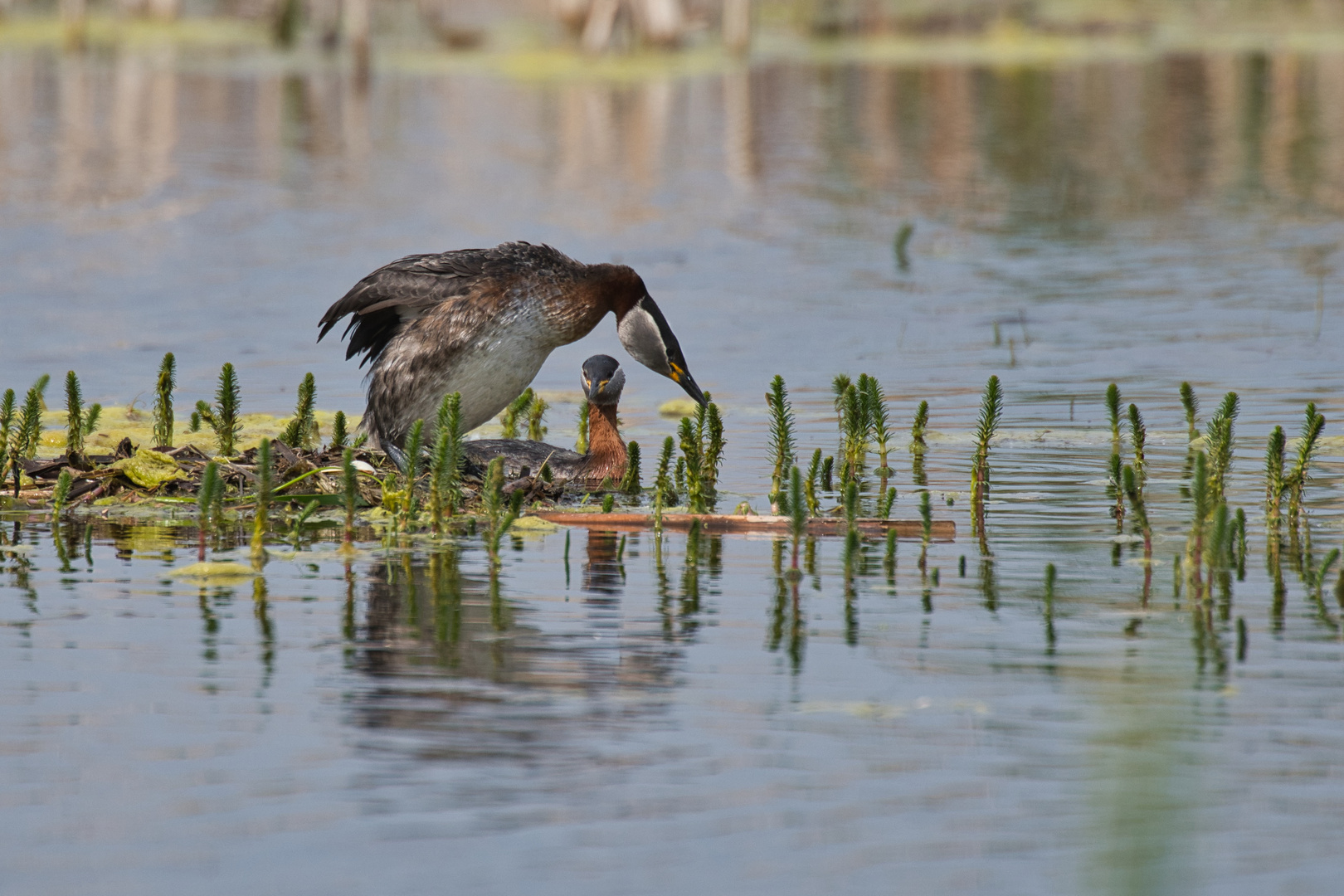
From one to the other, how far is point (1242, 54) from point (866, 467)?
40.2 m

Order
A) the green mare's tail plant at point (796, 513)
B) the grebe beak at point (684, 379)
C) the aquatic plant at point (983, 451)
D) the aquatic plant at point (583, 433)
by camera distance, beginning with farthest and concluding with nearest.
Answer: the aquatic plant at point (583, 433)
the grebe beak at point (684, 379)
the aquatic plant at point (983, 451)
the green mare's tail plant at point (796, 513)

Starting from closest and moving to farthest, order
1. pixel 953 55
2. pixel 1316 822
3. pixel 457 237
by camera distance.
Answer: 1. pixel 1316 822
2. pixel 457 237
3. pixel 953 55

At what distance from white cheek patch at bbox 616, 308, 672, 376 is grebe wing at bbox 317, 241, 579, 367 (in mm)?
421

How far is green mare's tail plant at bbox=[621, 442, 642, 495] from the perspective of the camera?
8391mm

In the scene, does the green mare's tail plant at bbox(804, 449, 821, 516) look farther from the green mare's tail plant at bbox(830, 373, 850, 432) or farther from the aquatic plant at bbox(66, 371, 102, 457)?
the aquatic plant at bbox(66, 371, 102, 457)

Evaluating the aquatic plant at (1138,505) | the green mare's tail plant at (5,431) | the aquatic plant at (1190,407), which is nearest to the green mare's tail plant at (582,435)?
the green mare's tail plant at (5,431)

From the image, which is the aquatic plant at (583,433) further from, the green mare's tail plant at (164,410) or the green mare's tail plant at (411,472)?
the green mare's tail plant at (411,472)

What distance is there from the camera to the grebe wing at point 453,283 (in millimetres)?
8633

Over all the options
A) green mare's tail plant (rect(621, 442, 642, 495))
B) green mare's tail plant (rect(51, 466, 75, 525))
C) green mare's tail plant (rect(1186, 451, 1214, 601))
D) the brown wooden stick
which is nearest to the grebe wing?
green mare's tail plant (rect(621, 442, 642, 495))

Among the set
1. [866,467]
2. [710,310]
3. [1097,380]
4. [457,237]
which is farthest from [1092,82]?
[866,467]

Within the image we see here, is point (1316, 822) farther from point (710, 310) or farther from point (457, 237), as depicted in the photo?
point (457, 237)

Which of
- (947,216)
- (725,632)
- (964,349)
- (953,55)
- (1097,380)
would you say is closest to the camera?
(725,632)

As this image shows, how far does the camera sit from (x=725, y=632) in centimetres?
577

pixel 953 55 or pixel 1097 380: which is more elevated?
pixel 953 55
